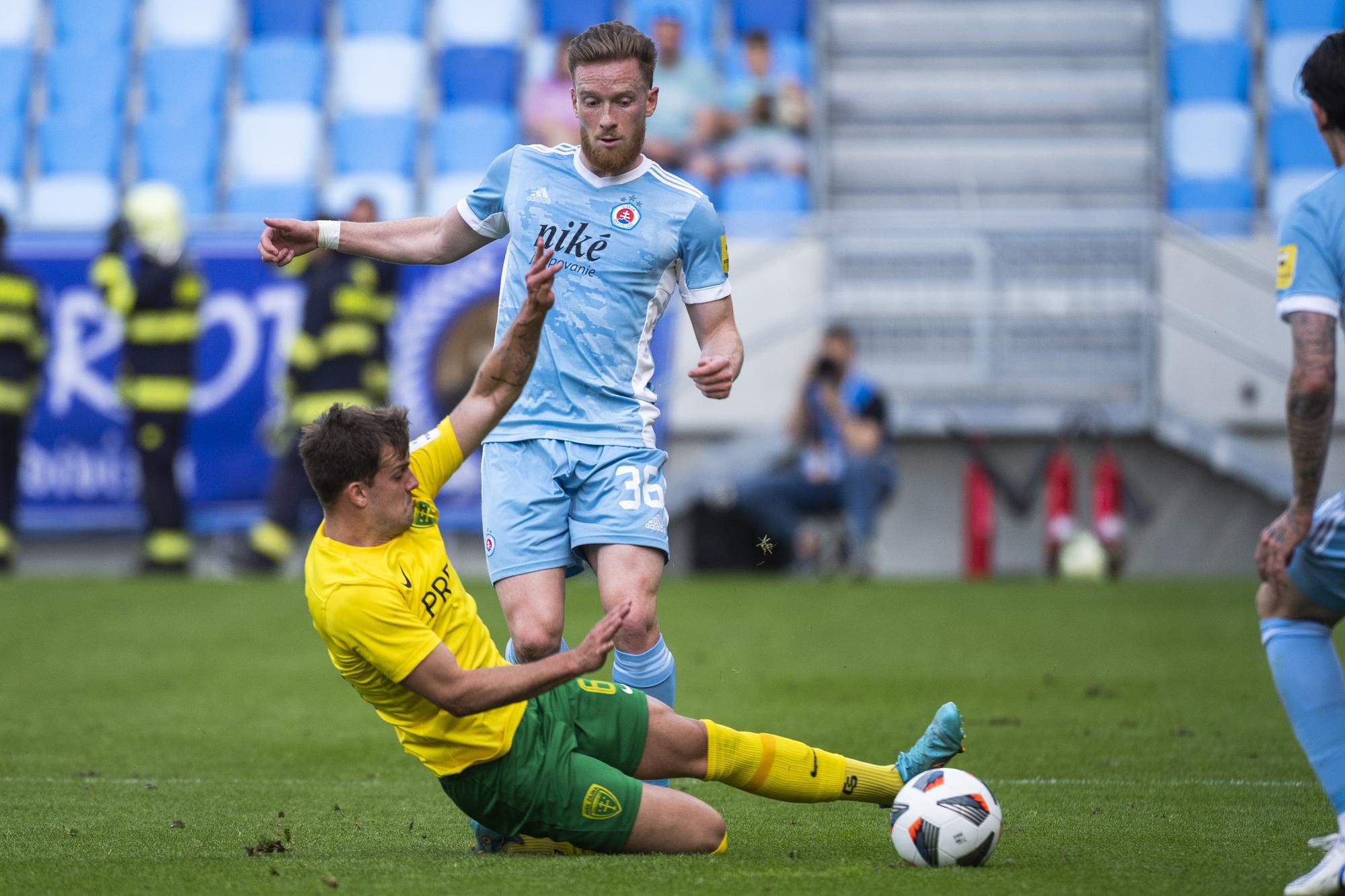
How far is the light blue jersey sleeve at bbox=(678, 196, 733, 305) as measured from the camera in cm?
504

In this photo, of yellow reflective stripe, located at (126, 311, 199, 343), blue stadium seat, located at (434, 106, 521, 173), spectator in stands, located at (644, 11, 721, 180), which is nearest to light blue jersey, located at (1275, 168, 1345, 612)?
yellow reflective stripe, located at (126, 311, 199, 343)

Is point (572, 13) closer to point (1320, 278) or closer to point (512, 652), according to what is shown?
point (512, 652)

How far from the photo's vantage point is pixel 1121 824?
16.3 feet

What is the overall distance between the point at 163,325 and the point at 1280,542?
31.4ft

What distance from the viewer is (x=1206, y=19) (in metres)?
16.1

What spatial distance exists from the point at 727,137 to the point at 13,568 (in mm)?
6906

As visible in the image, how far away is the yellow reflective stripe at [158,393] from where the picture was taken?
12.1 meters

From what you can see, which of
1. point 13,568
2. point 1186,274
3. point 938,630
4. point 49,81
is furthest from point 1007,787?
point 49,81

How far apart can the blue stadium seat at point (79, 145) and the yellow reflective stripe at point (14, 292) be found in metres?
3.98

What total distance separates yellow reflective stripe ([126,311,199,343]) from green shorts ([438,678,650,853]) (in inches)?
328

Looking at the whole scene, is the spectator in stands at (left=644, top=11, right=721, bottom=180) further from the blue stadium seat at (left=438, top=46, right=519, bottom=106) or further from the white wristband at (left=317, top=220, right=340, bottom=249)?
the white wristband at (left=317, top=220, right=340, bottom=249)

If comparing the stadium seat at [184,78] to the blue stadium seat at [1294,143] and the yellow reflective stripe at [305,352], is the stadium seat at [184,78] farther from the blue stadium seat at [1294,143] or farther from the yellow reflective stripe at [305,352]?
the blue stadium seat at [1294,143]

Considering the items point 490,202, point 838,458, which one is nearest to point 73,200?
point 838,458

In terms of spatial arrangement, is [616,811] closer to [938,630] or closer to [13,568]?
[938,630]
